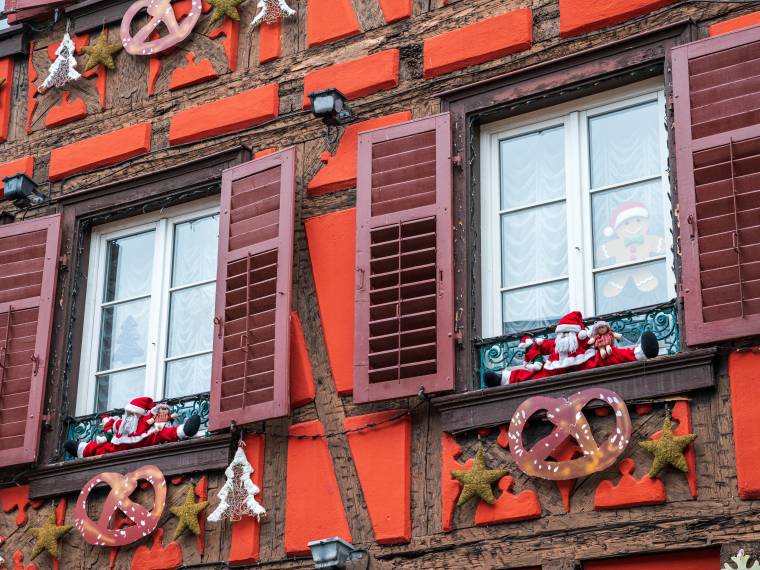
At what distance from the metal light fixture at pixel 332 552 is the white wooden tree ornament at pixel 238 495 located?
539mm

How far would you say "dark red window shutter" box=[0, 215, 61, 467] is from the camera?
1085 centimetres

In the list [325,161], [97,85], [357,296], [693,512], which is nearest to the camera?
[693,512]

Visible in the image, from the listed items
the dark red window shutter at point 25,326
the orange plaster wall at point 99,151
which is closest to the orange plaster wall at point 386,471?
the dark red window shutter at point 25,326

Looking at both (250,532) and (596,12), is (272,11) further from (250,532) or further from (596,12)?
(250,532)

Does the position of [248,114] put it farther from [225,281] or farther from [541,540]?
[541,540]

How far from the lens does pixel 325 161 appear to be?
10703 mm

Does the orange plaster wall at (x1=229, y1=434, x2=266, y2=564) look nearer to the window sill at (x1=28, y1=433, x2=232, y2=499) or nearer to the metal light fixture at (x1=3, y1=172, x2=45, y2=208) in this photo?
the window sill at (x1=28, y1=433, x2=232, y2=499)

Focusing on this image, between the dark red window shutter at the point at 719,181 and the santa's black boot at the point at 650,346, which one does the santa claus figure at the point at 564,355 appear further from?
the dark red window shutter at the point at 719,181

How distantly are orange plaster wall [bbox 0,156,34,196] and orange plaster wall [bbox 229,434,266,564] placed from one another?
3.16 meters

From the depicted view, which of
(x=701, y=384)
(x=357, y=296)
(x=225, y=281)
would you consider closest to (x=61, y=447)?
(x=225, y=281)

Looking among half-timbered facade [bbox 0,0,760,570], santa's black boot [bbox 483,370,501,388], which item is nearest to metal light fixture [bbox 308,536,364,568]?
half-timbered facade [bbox 0,0,760,570]

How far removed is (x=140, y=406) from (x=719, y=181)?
3.83 m

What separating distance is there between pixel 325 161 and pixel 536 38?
151cm

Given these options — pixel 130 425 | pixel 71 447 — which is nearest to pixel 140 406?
pixel 130 425
